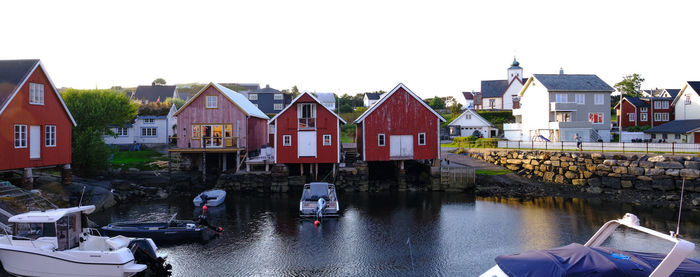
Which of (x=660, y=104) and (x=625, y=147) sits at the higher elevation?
(x=660, y=104)

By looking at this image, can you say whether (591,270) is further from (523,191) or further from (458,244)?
(523,191)

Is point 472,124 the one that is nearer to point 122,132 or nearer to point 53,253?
point 122,132

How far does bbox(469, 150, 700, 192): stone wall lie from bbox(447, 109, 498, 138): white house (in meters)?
21.7

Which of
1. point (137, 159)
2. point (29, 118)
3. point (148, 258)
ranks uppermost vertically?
point (29, 118)

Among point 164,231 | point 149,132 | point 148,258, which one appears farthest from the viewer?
point 149,132

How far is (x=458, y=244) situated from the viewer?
20.1m

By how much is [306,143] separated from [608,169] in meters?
23.1

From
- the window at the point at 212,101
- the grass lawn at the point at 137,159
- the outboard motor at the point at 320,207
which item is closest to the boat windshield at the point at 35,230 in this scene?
the outboard motor at the point at 320,207

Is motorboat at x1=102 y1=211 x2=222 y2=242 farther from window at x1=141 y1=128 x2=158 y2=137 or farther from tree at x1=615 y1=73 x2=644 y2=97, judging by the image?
tree at x1=615 y1=73 x2=644 y2=97

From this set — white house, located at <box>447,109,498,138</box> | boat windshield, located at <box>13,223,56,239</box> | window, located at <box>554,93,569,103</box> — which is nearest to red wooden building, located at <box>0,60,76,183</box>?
boat windshield, located at <box>13,223,56,239</box>

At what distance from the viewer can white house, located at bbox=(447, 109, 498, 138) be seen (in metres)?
60.2

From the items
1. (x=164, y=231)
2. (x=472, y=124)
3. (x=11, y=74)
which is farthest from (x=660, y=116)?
(x=11, y=74)

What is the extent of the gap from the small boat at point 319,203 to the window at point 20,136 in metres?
16.3

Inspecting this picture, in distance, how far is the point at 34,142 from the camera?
25.3m
